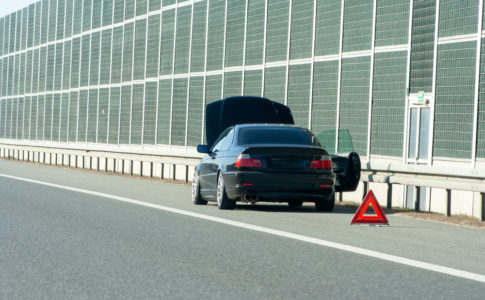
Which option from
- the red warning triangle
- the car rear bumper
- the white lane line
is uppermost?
the car rear bumper

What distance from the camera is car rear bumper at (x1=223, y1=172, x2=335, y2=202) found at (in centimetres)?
1277

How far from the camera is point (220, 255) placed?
7926 mm

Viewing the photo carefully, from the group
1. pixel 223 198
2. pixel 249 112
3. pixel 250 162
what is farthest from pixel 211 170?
pixel 249 112

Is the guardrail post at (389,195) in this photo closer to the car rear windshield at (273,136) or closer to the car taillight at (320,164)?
the car rear windshield at (273,136)

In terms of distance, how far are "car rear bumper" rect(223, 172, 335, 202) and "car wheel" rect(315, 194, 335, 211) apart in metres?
0.41

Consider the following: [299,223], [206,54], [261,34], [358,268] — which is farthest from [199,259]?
[206,54]

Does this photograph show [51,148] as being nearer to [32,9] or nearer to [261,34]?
[32,9]

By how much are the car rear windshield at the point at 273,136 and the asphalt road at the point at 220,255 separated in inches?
52.4

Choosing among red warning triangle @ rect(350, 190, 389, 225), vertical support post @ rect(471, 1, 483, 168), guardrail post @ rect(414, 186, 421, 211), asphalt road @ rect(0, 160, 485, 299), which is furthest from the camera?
vertical support post @ rect(471, 1, 483, 168)

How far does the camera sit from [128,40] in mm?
32125

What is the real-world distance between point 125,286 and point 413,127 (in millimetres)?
11663

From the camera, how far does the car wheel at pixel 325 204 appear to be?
13.3 metres

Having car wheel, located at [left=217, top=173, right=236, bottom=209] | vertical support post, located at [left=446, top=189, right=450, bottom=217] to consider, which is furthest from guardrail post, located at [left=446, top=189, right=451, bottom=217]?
car wheel, located at [left=217, top=173, right=236, bottom=209]

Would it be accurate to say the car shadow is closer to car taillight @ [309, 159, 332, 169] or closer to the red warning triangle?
car taillight @ [309, 159, 332, 169]
